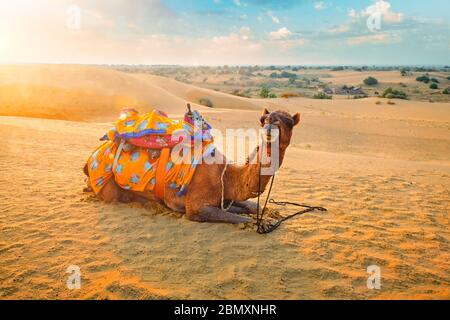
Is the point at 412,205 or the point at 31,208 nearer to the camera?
the point at 31,208

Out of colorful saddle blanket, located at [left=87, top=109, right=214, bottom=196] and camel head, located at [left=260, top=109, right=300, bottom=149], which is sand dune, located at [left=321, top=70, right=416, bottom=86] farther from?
camel head, located at [left=260, top=109, right=300, bottom=149]

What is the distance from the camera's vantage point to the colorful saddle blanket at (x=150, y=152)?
15.5ft

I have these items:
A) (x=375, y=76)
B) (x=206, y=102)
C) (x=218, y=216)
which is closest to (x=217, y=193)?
(x=218, y=216)

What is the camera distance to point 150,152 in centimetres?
498

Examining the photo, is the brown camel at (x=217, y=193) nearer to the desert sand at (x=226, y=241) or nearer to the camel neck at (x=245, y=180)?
the camel neck at (x=245, y=180)

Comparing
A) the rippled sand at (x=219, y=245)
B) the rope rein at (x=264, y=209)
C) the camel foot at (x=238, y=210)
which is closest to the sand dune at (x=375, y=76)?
the rippled sand at (x=219, y=245)

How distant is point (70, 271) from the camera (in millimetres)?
3582

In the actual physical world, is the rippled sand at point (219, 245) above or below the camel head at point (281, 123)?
below

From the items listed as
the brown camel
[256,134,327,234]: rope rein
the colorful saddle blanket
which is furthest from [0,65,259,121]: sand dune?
the brown camel

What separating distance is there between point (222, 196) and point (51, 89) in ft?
76.8

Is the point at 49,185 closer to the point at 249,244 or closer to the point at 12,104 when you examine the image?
the point at 249,244

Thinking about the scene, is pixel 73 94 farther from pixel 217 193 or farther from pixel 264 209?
pixel 264 209

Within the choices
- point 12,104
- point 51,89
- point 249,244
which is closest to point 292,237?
point 249,244

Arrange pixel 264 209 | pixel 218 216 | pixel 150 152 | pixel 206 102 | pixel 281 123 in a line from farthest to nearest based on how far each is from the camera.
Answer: pixel 206 102
pixel 150 152
pixel 218 216
pixel 264 209
pixel 281 123
